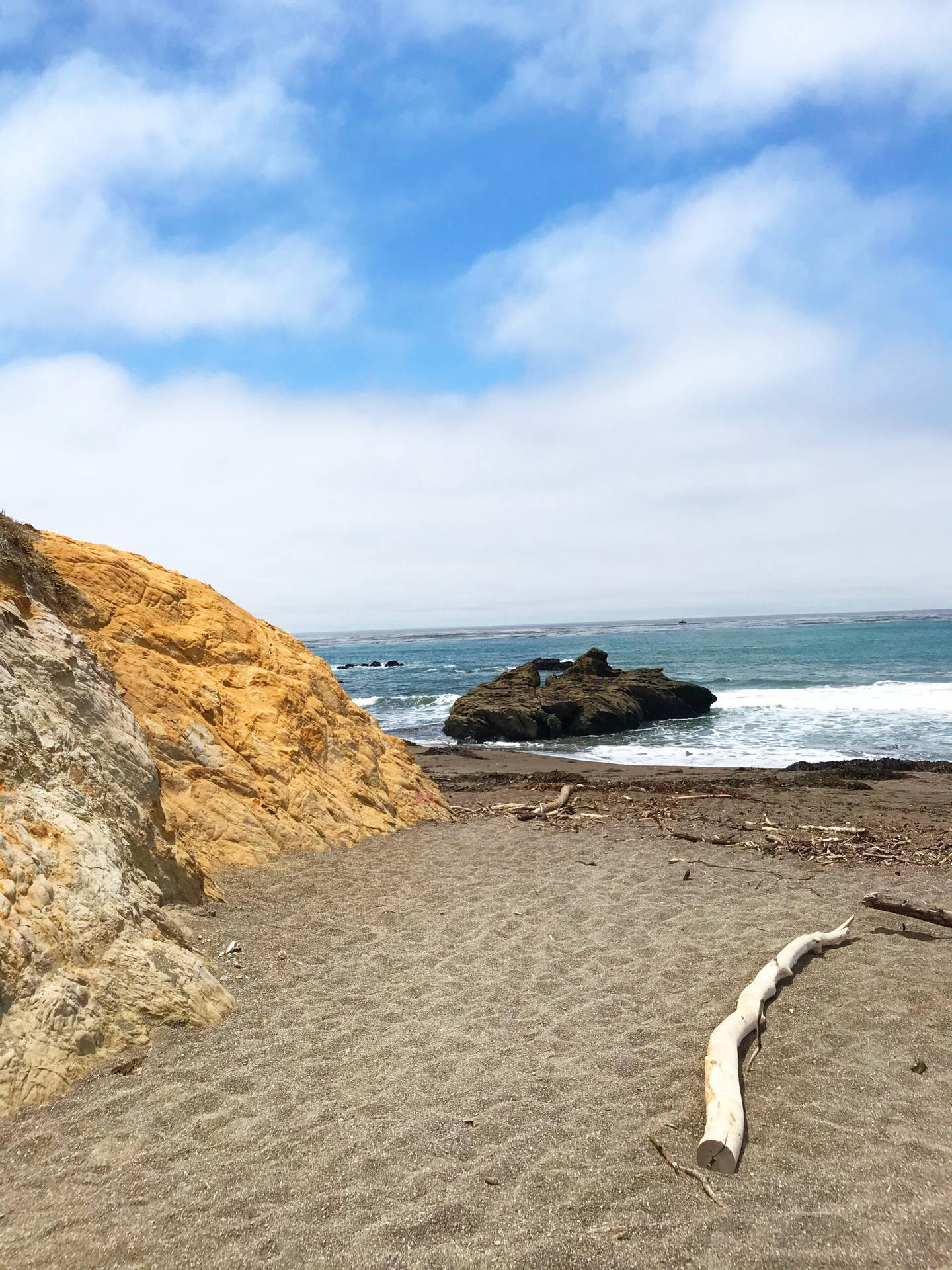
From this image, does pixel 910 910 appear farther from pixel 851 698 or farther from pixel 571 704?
pixel 851 698

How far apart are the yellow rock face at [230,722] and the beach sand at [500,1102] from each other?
0.85 meters

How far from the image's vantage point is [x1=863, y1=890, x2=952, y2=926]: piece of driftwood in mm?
6953

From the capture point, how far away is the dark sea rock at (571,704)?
2752 cm

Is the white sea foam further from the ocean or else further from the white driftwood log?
the white driftwood log

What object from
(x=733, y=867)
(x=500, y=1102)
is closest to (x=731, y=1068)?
(x=500, y=1102)

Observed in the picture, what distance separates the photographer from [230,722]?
31.6 feet

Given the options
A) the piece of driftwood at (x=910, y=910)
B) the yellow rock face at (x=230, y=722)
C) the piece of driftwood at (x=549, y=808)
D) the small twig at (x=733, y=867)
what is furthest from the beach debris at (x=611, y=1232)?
the piece of driftwood at (x=549, y=808)

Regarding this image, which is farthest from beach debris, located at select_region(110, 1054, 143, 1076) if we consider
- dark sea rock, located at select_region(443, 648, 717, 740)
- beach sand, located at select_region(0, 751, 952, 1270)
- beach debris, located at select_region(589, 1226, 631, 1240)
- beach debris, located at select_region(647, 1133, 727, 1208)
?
dark sea rock, located at select_region(443, 648, 717, 740)

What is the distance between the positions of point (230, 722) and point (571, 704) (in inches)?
776

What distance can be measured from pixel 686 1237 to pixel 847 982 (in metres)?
3.33

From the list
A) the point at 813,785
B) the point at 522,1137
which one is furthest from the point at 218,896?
the point at 813,785

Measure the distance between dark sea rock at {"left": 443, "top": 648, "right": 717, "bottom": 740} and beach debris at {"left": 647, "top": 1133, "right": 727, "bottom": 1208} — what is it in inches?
925

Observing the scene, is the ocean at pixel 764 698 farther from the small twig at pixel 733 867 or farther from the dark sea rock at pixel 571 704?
the small twig at pixel 733 867

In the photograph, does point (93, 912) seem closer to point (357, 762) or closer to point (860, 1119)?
point (860, 1119)
